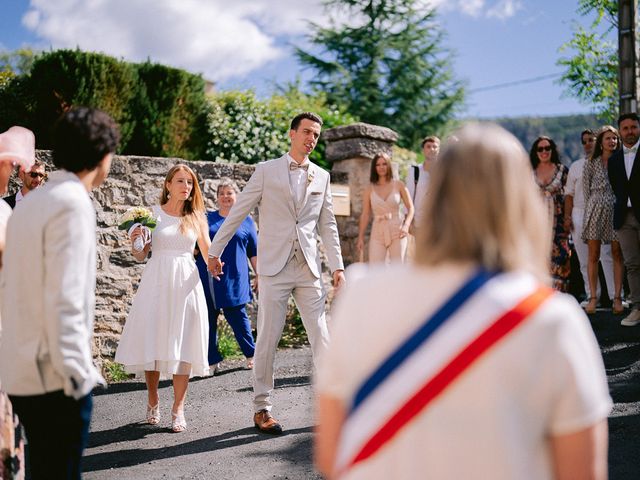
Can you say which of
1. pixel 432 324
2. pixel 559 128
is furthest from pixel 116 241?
pixel 559 128

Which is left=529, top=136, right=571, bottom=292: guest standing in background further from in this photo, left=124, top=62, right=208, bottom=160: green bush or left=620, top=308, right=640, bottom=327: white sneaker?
left=124, top=62, right=208, bottom=160: green bush

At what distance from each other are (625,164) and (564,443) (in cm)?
700

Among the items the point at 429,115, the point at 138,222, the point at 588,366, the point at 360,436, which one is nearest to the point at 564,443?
the point at 588,366

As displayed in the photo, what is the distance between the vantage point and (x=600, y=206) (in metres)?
8.20

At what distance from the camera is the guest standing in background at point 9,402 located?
3070 millimetres

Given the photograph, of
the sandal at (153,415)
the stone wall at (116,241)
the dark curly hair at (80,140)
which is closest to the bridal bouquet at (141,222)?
the sandal at (153,415)

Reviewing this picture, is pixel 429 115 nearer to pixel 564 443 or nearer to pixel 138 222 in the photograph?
pixel 138 222

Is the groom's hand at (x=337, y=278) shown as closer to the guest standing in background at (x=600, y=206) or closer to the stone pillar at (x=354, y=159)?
the guest standing in background at (x=600, y=206)

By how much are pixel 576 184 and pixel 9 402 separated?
7569 mm

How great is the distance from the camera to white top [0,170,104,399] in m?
2.48

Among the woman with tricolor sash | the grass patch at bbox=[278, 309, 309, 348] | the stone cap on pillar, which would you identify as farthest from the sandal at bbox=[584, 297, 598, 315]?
the woman with tricolor sash

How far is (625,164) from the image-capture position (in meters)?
7.73

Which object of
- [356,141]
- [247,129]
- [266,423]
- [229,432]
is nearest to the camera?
Result: [266,423]

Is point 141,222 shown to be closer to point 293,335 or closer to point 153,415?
point 153,415
